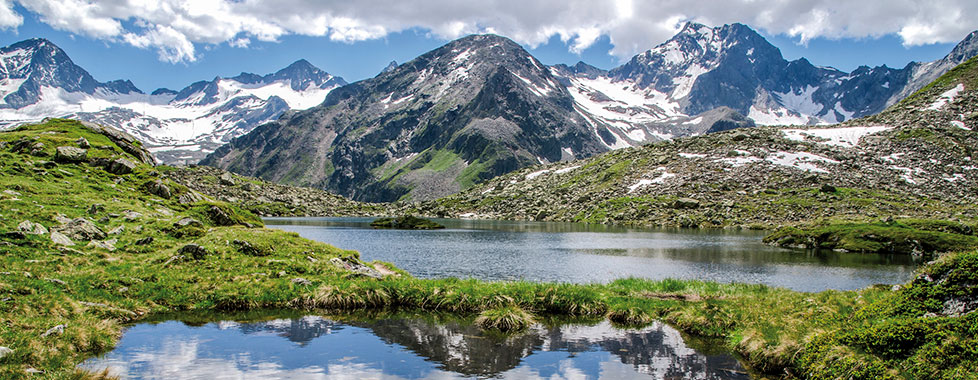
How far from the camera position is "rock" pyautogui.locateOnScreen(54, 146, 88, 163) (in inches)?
2021

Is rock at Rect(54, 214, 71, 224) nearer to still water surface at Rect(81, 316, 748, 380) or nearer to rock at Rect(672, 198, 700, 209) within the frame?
still water surface at Rect(81, 316, 748, 380)

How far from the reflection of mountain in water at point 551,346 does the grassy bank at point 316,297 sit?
143 centimetres

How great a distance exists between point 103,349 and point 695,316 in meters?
22.6

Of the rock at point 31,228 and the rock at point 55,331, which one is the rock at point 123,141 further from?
the rock at point 55,331

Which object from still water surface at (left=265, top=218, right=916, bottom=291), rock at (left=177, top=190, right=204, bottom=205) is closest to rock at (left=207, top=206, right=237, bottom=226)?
A: rock at (left=177, top=190, right=204, bottom=205)

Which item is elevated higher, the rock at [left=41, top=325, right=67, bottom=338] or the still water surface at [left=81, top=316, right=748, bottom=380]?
the rock at [left=41, top=325, right=67, bottom=338]

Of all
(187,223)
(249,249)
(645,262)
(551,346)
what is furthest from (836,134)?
(187,223)

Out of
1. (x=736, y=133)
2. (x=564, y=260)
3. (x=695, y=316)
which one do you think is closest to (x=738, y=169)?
(x=736, y=133)

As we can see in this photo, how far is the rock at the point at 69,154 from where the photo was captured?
51344 millimetres

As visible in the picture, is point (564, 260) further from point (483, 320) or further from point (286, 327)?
point (286, 327)

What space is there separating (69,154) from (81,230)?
29.7 m

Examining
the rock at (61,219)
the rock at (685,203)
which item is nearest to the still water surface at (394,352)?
the rock at (61,219)

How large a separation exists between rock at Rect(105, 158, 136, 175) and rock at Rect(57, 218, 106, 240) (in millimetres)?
27806

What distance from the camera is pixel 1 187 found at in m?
34.6
